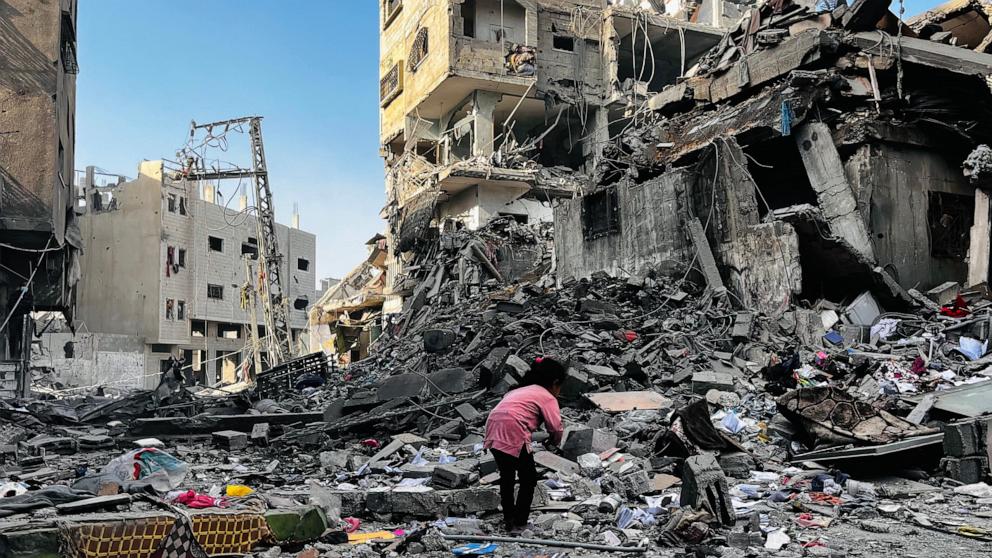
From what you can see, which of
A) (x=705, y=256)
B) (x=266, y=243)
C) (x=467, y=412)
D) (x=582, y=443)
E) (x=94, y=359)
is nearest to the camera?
(x=582, y=443)

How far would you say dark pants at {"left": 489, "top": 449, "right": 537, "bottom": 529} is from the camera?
5.39 meters

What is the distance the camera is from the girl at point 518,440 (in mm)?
5340

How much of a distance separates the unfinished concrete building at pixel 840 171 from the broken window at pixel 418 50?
17.1m

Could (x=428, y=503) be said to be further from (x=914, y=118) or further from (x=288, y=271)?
(x=288, y=271)

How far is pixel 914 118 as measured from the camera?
43.4ft

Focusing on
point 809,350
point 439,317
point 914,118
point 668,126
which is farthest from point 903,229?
point 439,317

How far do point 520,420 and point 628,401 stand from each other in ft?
14.7

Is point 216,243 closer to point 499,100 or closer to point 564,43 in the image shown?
point 499,100

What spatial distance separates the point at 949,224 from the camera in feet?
44.5

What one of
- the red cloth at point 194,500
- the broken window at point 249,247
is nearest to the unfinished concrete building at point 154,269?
the broken window at point 249,247

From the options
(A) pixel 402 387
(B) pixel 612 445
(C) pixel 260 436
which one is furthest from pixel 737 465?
(C) pixel 260 436

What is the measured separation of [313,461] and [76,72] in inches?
580

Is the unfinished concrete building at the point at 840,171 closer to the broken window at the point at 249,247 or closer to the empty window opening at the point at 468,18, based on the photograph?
the empty window opening at the point at 468,18

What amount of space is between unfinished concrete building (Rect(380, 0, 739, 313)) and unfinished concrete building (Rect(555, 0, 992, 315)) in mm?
12627
